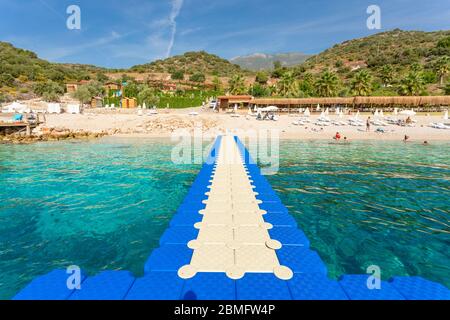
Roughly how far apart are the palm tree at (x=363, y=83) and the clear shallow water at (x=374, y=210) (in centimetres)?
4612

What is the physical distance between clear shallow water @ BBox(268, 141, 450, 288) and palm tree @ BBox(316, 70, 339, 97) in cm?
4773

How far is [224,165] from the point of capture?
42.6 ft

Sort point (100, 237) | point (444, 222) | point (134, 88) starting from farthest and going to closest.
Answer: point (134, 88) < point (444, 222) < point (100, 237)

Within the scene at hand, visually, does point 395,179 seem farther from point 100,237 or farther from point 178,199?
point 100,237

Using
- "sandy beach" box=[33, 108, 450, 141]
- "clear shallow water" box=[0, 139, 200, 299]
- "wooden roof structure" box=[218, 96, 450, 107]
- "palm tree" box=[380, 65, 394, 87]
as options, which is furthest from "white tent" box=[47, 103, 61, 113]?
"palm tree" box=[380, 65, 394, 87]

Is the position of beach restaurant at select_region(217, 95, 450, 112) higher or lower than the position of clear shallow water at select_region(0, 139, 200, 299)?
higher

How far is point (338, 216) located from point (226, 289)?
6141 mm

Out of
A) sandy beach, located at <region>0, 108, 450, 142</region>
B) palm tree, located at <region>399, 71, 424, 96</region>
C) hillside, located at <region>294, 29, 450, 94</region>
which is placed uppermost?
hillside, located at <region>294, 29, 450, 94</region>

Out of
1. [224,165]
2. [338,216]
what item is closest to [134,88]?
[224,165]

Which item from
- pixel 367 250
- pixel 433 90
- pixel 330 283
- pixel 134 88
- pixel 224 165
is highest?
pixel 134 88

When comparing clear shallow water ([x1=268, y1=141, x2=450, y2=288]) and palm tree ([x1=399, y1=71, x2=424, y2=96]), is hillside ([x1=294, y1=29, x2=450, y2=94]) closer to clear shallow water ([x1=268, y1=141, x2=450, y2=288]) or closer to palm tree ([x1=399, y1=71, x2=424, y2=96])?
palm tree ([x1=399, y1=71, x2=424, y2=96])

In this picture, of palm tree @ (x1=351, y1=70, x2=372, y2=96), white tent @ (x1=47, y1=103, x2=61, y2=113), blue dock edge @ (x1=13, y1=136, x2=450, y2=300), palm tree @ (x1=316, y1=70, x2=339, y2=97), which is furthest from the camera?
palm tree @ (x1=316, y1=70, x2=339, y2=97)

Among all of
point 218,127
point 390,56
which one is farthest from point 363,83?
point 390,56

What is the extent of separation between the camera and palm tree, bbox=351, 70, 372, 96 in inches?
2217
